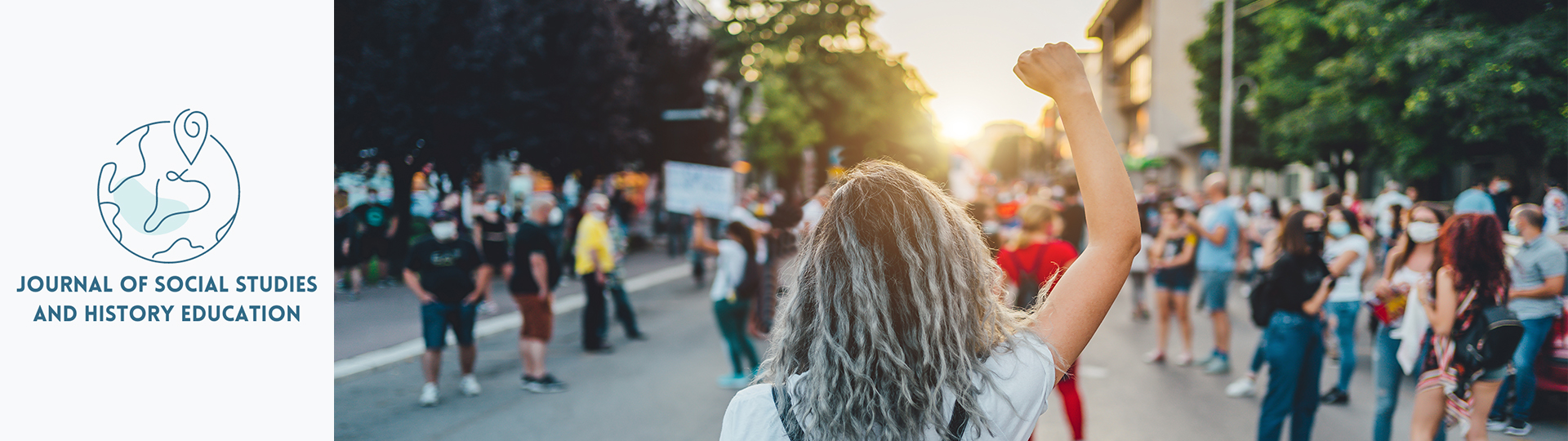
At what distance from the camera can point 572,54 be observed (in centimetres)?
912

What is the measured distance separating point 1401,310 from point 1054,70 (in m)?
5.04

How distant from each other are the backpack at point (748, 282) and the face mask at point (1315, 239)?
3922mm

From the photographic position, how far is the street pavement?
218 inches

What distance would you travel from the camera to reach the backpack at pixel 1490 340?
3977 mm

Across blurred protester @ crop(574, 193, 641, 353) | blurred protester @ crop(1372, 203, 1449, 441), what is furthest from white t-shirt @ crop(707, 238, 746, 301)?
blurred protester @ crop(1372, 203, 1449, 441)

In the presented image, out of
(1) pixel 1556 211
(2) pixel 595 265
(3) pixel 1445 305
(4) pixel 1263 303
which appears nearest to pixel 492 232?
(2) pixel 595 265

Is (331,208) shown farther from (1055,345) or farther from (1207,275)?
(1207,275)

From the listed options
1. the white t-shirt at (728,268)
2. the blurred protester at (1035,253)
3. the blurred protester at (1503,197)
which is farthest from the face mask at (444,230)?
the blurred protester at (1503,197)

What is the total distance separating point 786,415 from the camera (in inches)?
50.8

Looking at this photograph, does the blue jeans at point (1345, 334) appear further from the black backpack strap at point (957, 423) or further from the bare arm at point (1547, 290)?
the black backpack strap at point (957, 423)

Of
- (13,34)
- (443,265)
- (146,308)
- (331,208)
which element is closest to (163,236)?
(146,308)

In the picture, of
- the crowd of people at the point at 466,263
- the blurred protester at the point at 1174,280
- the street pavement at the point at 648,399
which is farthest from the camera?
the blurred protester at the point at 1174,280

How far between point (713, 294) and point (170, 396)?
14.1 ft

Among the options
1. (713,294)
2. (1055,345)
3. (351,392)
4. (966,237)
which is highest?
(966,237)
